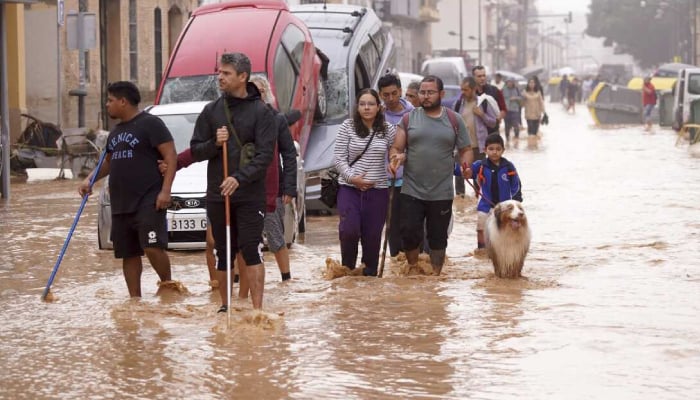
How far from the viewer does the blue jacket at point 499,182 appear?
43.2 feet

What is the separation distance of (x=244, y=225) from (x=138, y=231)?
1.08m

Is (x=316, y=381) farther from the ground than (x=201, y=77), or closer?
closer

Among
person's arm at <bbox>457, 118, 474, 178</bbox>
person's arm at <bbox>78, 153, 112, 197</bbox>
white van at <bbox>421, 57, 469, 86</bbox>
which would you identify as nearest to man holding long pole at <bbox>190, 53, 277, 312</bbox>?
person's arm at <bbox>78, 153, 112, 197</bbox>

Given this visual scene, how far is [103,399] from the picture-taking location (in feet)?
25.0

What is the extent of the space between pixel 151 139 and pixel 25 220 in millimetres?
7798

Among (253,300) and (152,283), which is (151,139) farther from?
(152,283)

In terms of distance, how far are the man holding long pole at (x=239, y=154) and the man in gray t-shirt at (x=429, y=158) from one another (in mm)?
1889

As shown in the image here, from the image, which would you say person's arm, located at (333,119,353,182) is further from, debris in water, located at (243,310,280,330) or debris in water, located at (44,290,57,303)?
debris in water, located at (44,290,57,303)

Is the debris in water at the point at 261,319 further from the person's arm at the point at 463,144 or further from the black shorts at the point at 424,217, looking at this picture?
the person's arm at the point at 463,144

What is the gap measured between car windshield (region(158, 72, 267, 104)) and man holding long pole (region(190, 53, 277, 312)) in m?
8.96

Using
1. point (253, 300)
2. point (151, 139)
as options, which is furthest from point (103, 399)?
point (151, 139)

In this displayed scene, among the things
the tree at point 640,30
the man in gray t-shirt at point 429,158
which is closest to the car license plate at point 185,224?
the man in gray t-shirt at point 429,158

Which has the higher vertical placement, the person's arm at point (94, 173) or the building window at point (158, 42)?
the building window at point (158, 42)

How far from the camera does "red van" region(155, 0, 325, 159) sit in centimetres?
1894
